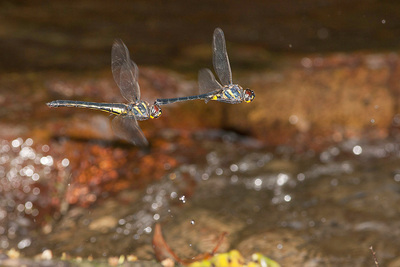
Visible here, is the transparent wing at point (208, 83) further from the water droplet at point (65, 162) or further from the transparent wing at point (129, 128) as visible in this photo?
the water droplet at point (65, 162)

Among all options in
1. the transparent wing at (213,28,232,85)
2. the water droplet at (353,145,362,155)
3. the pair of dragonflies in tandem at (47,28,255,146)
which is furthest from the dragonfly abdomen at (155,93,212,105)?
the water droplet at (353,145,362,155)

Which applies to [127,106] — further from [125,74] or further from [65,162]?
[65,162]

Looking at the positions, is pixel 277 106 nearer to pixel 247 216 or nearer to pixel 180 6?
pixel 247 216

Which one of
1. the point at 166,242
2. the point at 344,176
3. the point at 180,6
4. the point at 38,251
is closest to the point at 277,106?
the point at 344,176

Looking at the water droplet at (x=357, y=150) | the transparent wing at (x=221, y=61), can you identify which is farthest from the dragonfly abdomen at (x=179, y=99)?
the water droplet at (x=357, y=150)

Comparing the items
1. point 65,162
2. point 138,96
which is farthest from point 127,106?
point 65,162

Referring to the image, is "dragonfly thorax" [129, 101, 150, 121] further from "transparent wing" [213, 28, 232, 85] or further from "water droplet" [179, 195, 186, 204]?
"water droplet" [179, 195, 186, 204]
